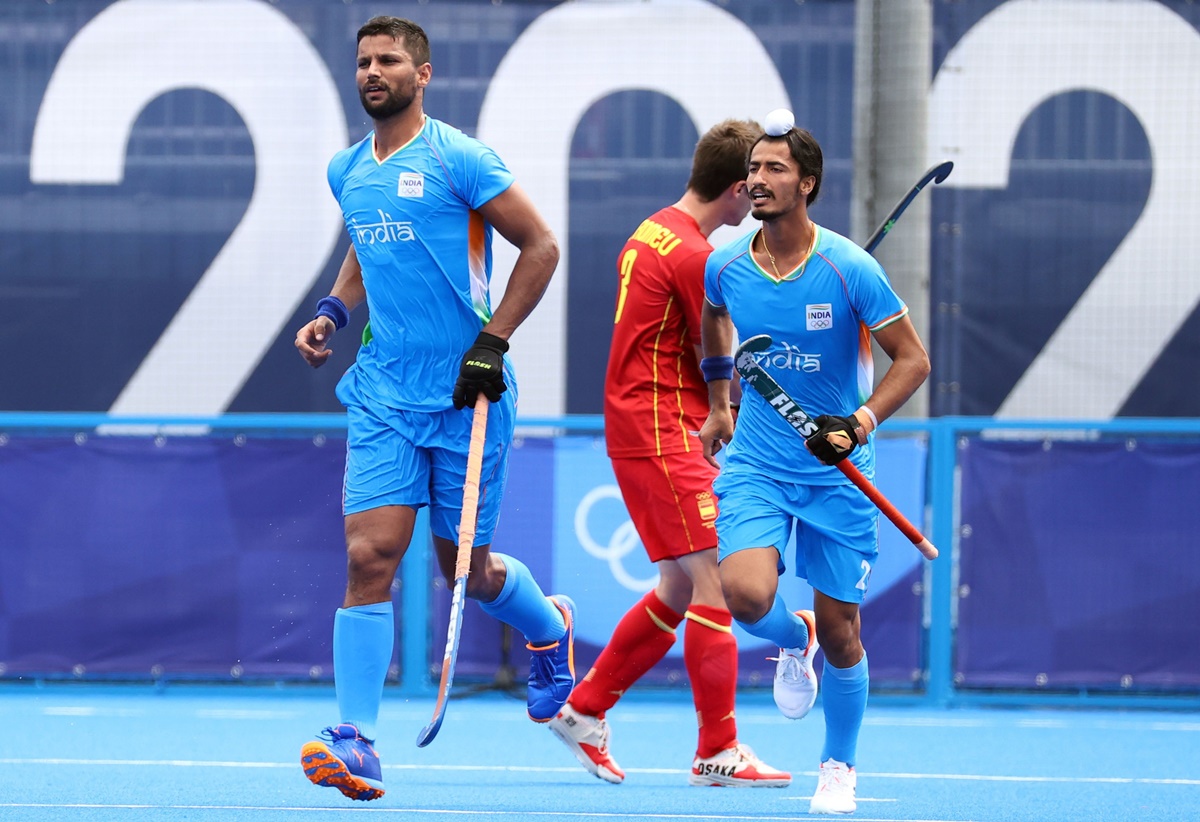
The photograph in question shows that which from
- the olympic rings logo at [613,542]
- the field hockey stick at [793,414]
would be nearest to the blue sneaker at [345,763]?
the field hockey stick at [793,414]

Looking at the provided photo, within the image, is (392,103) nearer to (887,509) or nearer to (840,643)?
(887,509)

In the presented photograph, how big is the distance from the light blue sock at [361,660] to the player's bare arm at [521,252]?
90 centimetres

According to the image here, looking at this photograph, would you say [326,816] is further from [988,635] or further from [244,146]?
[244,146]

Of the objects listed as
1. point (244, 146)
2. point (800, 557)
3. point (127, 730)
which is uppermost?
point (244, 146)

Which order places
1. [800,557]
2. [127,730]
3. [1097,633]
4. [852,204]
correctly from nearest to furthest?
[800,557] → [127,730] → [1097,633] → [852,204]

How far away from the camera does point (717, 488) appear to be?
536 cm

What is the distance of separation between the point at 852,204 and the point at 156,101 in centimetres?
396

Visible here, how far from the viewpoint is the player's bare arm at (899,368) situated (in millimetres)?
4980

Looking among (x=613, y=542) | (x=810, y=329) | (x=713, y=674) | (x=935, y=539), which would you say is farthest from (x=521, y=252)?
(x=935, y=539)

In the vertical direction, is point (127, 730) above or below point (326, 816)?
below

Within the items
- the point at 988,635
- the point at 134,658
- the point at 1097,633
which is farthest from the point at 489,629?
the point at 1097,633

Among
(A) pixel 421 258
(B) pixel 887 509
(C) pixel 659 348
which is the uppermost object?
(A) pixel 421 258

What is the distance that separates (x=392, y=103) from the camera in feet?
16.1

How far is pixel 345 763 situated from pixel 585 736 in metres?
→ 1.59
